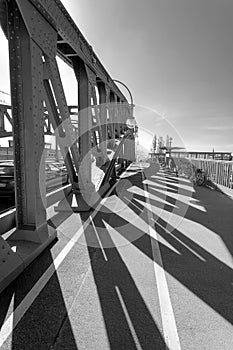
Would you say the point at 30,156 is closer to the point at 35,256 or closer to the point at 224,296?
the point at 35,256

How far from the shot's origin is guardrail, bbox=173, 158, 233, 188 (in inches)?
416

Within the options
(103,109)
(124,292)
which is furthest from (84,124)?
(124,292)

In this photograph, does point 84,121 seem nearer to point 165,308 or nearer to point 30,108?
point 30,108

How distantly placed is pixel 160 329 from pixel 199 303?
0.68 m

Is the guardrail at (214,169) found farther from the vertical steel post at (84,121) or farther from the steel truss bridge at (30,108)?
the steel truss bridge at (30,108)

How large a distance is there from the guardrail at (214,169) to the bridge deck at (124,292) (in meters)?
5.98

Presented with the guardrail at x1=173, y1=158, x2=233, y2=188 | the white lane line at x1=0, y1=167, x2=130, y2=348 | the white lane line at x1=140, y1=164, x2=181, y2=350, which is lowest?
the white lane line at x1=140, y1=164, x2=181, y2=350

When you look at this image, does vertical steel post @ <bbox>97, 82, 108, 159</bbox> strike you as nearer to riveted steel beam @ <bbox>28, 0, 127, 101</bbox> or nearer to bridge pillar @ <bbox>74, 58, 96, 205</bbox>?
riveted steel beam @ <bbox>28, 0, 127, 101</bbox>

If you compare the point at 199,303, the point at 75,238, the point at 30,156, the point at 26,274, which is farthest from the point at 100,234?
the point at 199,303

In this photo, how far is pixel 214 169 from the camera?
12.3 metres

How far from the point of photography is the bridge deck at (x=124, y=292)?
2.19 m

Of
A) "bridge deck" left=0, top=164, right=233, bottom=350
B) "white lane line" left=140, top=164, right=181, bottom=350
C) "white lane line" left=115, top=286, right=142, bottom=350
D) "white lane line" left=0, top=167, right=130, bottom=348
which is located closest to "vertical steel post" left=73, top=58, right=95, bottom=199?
"bridge deck" left=0, top=164, right=233, bottom=350

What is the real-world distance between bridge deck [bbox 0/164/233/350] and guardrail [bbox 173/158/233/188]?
5982 millimetres

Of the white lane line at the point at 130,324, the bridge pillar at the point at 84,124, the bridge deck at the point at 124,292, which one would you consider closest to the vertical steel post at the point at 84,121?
the bridge pillar at the point at 84,124
